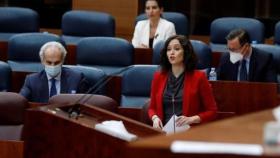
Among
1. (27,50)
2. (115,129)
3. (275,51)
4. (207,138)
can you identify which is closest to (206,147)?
(207,138)

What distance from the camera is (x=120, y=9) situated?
6.11 meters

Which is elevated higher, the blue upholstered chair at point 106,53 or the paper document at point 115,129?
the paper document at point 115,129

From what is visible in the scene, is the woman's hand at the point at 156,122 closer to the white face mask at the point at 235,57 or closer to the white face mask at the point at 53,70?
the white face mask at the point at 53,70

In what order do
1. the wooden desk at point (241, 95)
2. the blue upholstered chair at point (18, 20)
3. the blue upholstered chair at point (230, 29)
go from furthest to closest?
the blue upholstered chair at point (18, 20) < the blue upholstered chair at point (230, 29) < the wooden desk at point (241, 95)

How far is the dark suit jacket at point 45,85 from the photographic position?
3.75 meters

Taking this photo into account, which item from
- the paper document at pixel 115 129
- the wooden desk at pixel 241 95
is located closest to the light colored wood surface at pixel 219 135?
the paper document at pixel 115 129

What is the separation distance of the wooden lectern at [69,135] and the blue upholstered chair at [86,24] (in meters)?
2.80

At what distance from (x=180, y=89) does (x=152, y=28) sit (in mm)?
1966

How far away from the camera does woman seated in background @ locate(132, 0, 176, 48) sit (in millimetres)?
4898

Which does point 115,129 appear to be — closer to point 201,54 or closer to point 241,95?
point 241,95

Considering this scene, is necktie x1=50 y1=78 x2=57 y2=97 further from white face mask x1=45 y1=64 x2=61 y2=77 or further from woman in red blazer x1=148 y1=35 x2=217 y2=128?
woman in red blazer x1=148 y1=35 x2=217 y2=128

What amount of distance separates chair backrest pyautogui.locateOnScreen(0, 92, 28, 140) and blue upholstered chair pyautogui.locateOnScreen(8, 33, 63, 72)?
48.1 inches

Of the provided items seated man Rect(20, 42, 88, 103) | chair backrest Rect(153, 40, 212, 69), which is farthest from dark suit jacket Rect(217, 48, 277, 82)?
seated man Rect(20, 42, 88, 103)

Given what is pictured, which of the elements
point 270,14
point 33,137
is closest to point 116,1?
point 270,14
